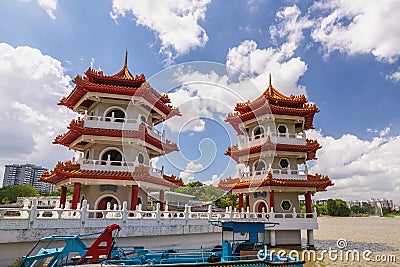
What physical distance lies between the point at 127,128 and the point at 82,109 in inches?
209

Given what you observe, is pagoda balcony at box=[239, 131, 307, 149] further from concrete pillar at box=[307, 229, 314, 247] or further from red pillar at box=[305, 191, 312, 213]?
concrete pillar at box=[307, 229, 314, 247]

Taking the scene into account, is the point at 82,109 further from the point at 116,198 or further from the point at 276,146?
the point at 276,146

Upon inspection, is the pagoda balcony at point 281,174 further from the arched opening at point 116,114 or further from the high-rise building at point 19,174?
the high-rise building at point 19,174

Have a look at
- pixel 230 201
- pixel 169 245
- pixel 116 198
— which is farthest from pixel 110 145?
pixel 230 201

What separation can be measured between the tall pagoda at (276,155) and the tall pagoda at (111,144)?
6.90m

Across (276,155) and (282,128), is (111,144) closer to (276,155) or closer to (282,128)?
(276,155)

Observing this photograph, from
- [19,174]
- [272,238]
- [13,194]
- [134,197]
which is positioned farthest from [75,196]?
[19,174]

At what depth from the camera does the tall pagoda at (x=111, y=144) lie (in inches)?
730

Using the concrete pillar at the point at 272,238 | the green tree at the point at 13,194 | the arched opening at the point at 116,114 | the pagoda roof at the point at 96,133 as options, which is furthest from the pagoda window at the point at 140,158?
the green tree at the point at 13,194

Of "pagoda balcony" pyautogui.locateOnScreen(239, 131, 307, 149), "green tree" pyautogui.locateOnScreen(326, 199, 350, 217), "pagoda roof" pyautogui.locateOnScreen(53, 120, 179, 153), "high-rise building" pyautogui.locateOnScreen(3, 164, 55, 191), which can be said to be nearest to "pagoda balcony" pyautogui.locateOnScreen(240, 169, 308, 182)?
"pagoda balcony" pyautogui.locateOnScreen(239, 131, 307, 149)

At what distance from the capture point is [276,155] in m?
24.9

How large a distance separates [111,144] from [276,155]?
13.3 metres

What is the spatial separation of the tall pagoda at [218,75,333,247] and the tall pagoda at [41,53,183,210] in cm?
690

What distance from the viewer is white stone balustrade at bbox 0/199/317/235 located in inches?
472
